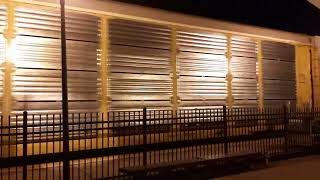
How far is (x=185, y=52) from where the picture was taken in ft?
49.3

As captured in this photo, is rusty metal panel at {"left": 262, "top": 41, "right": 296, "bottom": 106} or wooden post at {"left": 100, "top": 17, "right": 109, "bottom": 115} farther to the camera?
rusty metal panel at {"left": 262, "top": 41, "right": 296, "bottom": 106}

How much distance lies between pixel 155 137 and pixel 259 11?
898cm

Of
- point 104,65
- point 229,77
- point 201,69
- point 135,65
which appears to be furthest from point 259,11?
point 104,65

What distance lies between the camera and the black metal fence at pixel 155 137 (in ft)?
34.1

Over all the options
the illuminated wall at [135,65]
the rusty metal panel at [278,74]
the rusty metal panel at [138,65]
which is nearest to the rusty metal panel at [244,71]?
the illuminated wall at [135,65]

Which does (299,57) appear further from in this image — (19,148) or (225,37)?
(19,148)

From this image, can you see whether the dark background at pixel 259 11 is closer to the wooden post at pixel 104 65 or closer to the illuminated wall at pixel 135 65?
the illuminated wall at pixel 135 65

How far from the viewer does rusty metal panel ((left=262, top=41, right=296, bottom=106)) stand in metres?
18.2

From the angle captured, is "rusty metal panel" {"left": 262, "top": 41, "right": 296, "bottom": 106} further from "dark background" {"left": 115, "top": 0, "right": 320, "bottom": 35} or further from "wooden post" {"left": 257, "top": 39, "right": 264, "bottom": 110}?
"dark background" {"left": 115, "top": 0, "right": 320, "bottom": 35}

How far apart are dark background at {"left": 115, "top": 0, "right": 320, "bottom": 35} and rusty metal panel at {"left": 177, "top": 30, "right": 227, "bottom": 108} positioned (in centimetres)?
93

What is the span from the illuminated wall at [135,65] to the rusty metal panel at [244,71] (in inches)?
1.6

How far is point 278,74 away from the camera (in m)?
18.8

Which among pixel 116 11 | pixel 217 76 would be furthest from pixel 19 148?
pixel 217 76

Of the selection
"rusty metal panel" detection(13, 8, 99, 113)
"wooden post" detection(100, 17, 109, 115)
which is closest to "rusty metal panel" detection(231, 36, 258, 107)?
"wooden post" detection(100, 17, 109, 115)
